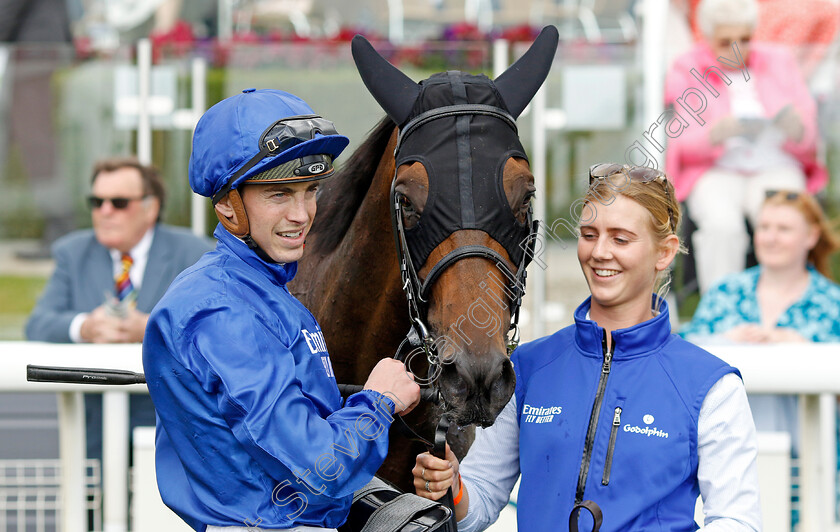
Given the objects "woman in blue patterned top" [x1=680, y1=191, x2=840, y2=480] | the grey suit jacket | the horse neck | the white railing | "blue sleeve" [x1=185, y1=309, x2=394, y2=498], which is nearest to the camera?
"blue sleeve" [x1=185, y1=309, x2=394, y2=498]

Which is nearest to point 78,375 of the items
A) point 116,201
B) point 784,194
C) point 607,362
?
point 607,362

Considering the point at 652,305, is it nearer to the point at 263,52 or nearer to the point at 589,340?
the point at 589,340

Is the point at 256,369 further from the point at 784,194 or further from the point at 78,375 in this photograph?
the point at 784,194

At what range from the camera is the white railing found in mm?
2742

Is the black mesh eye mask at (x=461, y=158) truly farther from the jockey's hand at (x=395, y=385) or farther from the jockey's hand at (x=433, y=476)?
the jockey's hand at (x=433, y=476)

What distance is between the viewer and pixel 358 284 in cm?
247

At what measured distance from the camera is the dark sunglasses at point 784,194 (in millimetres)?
4438

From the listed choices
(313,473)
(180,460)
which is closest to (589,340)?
A: (313,473)

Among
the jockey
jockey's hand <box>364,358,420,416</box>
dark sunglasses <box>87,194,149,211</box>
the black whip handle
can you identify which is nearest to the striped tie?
dark sunglasses <box>87,194,149,211</box>

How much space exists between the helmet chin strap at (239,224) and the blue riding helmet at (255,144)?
0.02 m

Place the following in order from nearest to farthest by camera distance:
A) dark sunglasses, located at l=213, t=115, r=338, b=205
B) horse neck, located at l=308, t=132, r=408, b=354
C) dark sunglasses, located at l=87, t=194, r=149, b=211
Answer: dark sunglasses, located at l=213, t=115, r=338, b=205, horse neck, located at l=308, t=132, r=408, b=354, dark sunglasses, located at l=87, t=194, r=149, b=211

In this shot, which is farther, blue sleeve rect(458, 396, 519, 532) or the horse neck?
the horse neck

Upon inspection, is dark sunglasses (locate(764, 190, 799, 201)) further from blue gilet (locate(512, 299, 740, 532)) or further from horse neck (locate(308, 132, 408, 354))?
blue gilet (locate(512, 299, 740, 532))

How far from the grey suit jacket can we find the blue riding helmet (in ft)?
8.24
